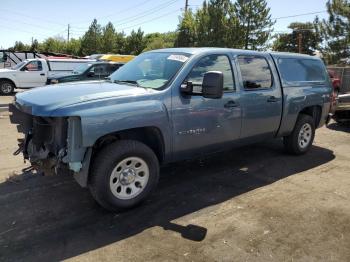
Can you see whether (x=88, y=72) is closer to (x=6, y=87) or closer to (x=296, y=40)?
(x=6, y=87)

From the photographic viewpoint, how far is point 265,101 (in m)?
5.75

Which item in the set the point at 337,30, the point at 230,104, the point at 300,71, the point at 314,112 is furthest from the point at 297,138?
the point at 337,30

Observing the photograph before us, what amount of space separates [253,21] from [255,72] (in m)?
32.0

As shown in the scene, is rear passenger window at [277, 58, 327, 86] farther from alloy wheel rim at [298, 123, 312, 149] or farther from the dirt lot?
the dirt lot

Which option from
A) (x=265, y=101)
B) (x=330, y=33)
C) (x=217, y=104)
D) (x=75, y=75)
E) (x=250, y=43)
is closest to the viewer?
(x=217, y=104)

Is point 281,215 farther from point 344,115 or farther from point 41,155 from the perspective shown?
point 344,115

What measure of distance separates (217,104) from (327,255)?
2.23 meters

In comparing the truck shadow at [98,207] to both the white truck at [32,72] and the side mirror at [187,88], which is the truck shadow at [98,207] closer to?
the side mirror at [187,88]

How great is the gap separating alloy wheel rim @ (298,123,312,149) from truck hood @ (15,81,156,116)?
3433mm

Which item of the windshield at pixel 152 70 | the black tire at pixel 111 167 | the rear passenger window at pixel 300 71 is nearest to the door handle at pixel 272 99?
the rear passenger window at pixel 300 71

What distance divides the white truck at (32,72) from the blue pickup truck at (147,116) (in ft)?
Result: 45.9

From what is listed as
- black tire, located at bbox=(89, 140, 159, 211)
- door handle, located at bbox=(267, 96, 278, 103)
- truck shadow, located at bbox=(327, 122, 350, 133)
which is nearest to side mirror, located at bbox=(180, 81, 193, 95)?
black tire, located at bbox=(89, 140, 159, 211)

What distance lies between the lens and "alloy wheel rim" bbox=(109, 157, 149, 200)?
424 cm

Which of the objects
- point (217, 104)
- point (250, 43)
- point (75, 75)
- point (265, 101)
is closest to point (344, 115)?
point (265, 101)
